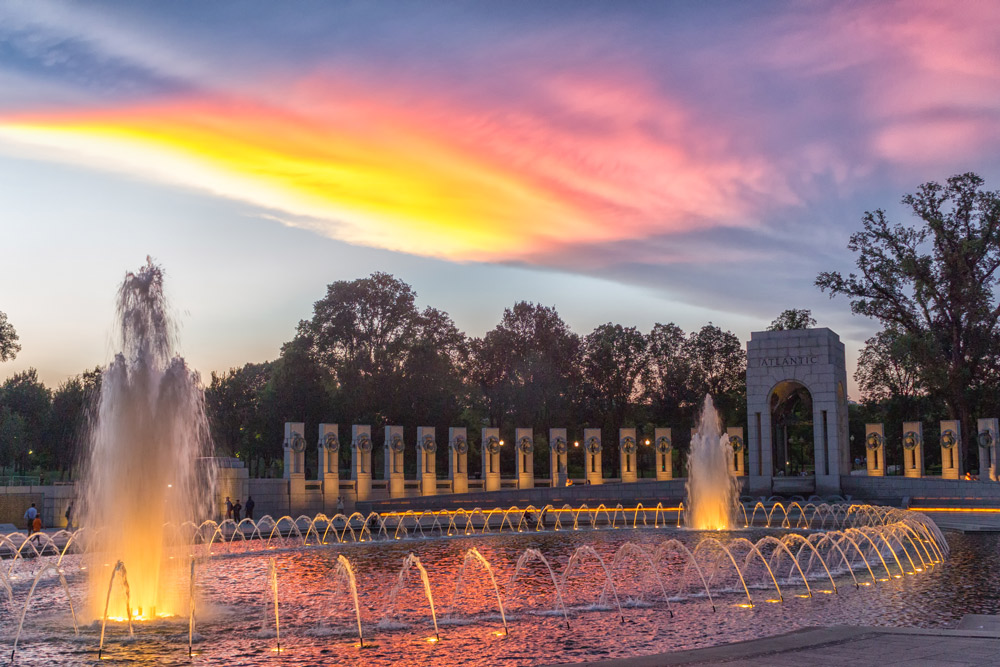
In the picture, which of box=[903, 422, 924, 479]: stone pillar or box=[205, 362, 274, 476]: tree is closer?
box=[903, 422, 924, 479]: stone pillar

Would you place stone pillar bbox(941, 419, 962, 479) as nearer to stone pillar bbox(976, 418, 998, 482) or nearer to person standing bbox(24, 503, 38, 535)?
stone pillar bbox(976, 418, 998, 482)

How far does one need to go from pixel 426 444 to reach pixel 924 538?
27.5 m

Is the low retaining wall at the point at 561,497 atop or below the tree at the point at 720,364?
below

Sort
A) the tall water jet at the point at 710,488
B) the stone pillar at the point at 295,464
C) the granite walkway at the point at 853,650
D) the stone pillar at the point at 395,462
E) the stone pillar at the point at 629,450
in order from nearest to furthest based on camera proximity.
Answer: the granite walkway at the point at 853,650 < the tall water jet at the point at 710,488 < the stone pillar at the point at 295,464 < the stone pillar at the point at 395,462 < the stone pillar at the point at 629,450

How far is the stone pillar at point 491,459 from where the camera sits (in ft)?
166

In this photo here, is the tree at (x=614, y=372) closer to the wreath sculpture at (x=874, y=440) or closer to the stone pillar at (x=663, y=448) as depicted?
the stone pillar at (x=663, y=448)

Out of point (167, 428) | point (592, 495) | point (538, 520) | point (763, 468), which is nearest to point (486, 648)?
point (167, 428)

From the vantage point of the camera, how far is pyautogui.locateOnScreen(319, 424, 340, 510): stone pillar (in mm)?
45938

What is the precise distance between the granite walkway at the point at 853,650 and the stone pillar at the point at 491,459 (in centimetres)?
3830

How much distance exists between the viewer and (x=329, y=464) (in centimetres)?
4619

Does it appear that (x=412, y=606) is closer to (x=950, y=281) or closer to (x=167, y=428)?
→ (x=167, y=428)

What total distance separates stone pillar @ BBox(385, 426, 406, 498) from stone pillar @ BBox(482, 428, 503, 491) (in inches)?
174

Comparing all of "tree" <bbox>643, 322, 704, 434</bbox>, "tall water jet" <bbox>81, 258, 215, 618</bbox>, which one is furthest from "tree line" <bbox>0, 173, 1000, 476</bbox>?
"tall water jet" <bbox>81, 258, 215, 618</bbox>

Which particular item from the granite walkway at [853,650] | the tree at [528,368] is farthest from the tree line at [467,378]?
the granite walkway at [853,650]
